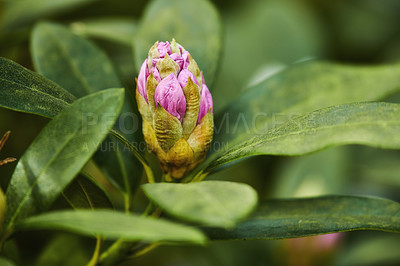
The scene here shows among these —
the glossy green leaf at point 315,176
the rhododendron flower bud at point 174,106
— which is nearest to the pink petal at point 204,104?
the rhododendron flower bud at point 174,106

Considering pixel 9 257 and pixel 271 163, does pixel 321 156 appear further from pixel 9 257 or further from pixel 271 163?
pixel 9 257

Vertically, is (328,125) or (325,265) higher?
(328,125)

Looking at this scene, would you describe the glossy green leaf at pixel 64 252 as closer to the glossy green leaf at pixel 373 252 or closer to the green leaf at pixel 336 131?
the green leaf at pixel 336 131

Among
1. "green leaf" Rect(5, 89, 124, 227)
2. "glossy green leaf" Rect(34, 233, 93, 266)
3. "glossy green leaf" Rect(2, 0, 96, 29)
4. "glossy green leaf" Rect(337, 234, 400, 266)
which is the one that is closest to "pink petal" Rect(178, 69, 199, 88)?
"green leaf" Rect(5, 89, 124, 227)

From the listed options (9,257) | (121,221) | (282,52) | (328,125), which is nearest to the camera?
(121,221)

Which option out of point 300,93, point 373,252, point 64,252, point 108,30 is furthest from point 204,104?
point 373,252

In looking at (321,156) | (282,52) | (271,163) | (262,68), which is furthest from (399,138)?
(282,52)

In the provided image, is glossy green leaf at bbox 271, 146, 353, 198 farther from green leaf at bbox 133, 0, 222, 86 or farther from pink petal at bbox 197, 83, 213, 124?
pink petal at bbox 197, 83, 213, 124
